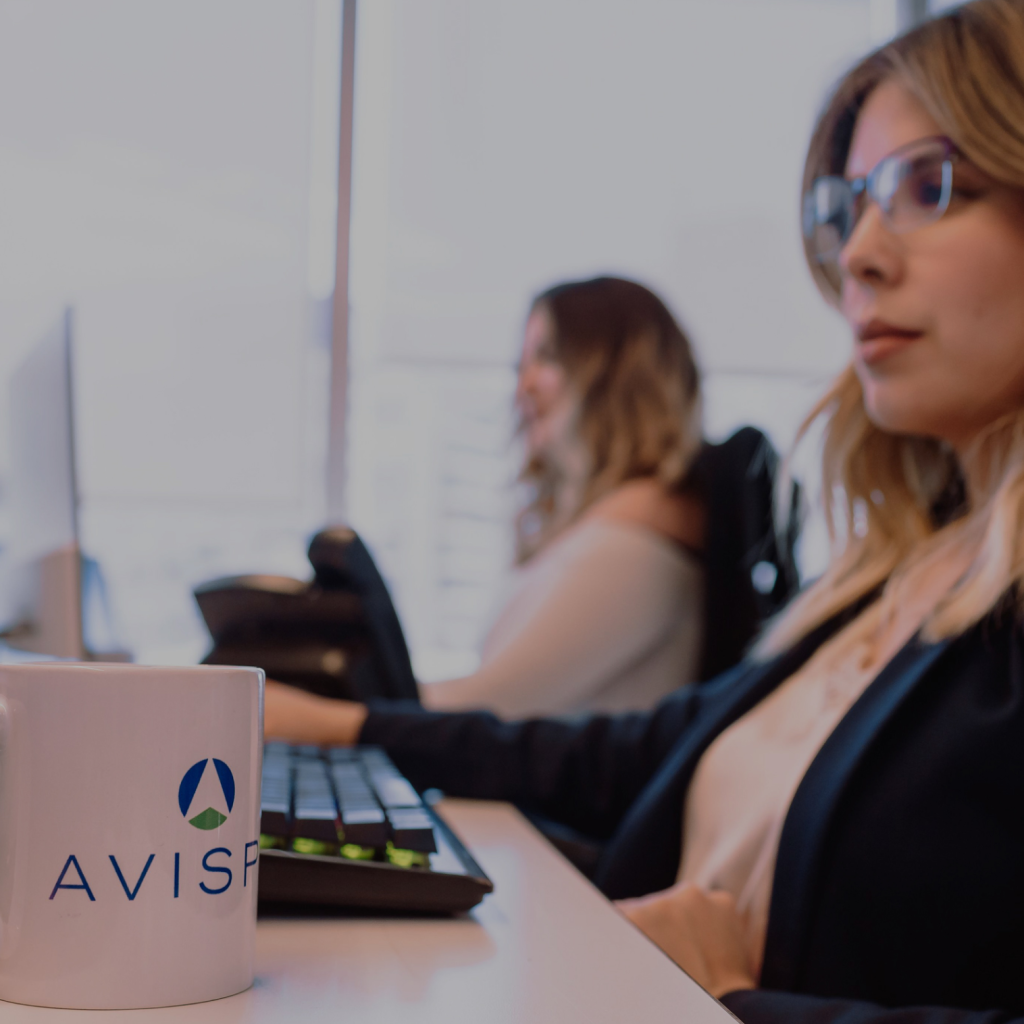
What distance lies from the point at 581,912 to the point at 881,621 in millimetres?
542

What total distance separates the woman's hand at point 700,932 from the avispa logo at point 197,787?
1.21 feet

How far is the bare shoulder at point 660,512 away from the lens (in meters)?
1.84

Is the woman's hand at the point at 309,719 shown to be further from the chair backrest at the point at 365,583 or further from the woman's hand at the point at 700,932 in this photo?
the woman's hand at the point at 700,932

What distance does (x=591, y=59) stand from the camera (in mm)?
3123

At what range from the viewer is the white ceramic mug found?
0.38 m

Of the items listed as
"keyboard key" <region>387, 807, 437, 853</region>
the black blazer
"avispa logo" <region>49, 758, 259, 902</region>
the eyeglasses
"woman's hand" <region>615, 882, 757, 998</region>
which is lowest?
"woman's hand" <region>615, 882, 757, 998</region>

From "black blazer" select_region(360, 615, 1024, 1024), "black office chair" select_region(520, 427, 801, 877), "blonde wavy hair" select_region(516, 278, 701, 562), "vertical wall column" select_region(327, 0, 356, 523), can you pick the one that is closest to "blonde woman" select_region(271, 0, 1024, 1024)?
"black blazer" select_region(360, 615, 1024, 1024)

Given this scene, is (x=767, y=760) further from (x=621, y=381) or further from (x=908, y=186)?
(x=621, y=381)

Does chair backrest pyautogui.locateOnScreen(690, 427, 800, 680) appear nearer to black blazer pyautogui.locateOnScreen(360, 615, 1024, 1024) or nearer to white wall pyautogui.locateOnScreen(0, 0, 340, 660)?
black blazer pyautogui.locateOnScreen(360, 615, 1024, 1024)

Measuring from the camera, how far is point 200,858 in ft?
1.31

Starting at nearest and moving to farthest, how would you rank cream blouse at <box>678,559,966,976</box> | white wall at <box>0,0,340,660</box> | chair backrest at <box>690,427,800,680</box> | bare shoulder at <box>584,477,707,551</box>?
cream blouse at <box>678,559,966,976</box>, chair backrest at <box>690,427,800,680</box>, bare shoulder at <box>584,477,707,551</box>, white wall at <box>0,0,340,660</box>

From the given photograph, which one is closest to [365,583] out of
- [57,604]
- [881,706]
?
[57,604]

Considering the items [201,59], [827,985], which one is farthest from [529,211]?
[827,985]

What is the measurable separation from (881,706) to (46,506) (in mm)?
778
